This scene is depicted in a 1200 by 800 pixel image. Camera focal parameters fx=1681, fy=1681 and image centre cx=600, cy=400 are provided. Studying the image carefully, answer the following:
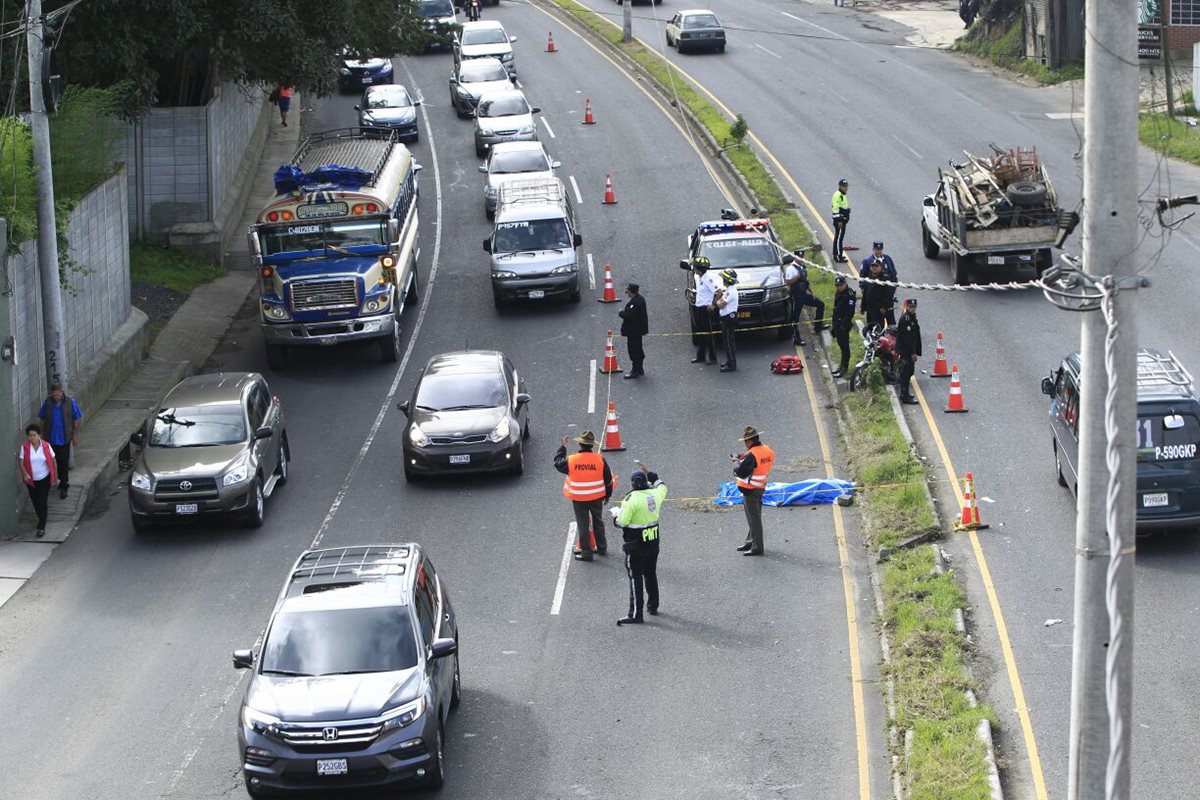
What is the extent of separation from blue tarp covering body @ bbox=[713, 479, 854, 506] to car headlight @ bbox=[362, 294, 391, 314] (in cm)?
921

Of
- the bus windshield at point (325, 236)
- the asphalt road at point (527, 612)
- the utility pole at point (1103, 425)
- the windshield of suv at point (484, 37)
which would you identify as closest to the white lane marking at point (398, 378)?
the asphalt road at point (527, 612)

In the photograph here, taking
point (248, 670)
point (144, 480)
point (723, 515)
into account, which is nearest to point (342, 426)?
point (144, 480)

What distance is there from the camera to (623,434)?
85.7 ft

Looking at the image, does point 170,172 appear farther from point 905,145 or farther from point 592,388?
point 905,145

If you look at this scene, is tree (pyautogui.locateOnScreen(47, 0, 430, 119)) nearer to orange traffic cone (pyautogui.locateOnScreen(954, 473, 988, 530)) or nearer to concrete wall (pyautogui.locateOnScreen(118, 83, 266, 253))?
concrete wall (pyautogui.locateOnScreen(118, 83, 266, 253))

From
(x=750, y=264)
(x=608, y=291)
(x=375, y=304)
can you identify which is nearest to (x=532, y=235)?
(x=608, y=291)

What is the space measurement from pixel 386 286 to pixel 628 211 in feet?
37.7

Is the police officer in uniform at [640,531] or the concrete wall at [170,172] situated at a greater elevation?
the concrete wall at [170,172]

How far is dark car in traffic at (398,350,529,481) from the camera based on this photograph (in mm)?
23984

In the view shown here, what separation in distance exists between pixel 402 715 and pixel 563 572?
635 centimetres

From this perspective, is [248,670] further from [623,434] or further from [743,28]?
[743,28]

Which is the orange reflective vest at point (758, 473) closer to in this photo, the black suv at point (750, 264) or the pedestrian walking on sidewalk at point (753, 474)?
the pedestrian walking on sidewalk at point (753, 474)

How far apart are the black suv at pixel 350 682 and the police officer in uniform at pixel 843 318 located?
40.3ft

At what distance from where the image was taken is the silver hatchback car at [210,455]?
879 inches
